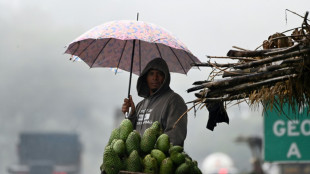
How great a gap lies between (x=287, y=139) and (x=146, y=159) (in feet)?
20.8

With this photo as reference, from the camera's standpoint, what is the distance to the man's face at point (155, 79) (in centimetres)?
691

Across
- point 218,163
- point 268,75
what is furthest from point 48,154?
point 268,75

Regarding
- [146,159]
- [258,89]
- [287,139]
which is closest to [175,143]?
[146,159]

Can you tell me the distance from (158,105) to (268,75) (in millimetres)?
1841

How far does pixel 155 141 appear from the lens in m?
5.85

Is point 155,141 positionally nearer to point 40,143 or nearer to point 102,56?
point 102,56

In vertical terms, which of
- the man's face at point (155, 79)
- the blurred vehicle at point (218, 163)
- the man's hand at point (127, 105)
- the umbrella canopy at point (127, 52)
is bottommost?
the blurred vehicle at point (218, 163)

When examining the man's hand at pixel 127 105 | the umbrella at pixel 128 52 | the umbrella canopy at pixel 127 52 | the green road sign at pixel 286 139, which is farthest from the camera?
the green road sign at pixel 286 139

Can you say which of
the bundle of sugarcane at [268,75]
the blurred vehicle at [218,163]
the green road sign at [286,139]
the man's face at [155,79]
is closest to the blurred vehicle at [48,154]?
the blurred vehicle at [218,163]

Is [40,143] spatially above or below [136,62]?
below

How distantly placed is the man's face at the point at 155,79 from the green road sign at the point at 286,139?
190 inches

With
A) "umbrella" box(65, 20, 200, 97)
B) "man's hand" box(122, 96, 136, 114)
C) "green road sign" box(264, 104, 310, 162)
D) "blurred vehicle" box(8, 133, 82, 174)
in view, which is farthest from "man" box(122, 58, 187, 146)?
"blurred vehicle" box(8, 133, 82, 174)

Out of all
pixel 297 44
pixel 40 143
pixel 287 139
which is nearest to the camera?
pixel 297 44

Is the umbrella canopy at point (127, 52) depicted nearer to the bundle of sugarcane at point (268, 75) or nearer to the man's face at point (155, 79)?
the man's face at point (155, 79)
